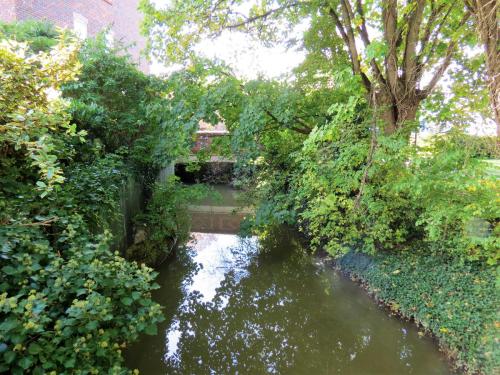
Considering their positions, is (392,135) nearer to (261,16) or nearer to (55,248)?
(261,16)

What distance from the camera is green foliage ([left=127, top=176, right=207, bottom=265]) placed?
5391 millimetres

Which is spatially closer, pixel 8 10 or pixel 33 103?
pixel 33 103

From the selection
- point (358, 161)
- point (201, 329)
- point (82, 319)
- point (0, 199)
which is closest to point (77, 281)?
point (82, 319)

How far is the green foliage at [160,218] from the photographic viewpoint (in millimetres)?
5391

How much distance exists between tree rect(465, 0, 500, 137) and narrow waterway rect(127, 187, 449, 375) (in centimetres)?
288

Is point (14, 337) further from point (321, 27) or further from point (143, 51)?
point (321, 27)

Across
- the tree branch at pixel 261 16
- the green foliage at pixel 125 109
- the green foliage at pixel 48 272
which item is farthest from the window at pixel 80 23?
the green foliage at pixel 48 272

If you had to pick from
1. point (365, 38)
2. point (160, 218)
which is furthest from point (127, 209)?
point (365, 38)

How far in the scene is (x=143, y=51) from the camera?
16.2ft

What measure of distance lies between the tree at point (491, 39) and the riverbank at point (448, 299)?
1.98m

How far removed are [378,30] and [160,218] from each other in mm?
4949

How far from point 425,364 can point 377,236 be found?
1.69m

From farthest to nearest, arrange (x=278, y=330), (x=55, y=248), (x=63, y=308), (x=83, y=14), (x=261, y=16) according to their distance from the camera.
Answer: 1. (x=83, y=14)
2. (x=261, y=16)
3. (x=278, y=330)
4. (x=55, y=248)
5. (x=63, y=308)

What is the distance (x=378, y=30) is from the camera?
493cm
